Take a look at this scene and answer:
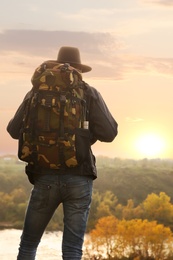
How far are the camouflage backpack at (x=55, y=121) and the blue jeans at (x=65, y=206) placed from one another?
0.39 feet

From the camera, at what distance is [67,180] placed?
357 centimetres

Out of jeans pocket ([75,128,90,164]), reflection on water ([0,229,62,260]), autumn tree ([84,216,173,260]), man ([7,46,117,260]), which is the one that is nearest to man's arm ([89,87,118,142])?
man ([7,46,117,260])

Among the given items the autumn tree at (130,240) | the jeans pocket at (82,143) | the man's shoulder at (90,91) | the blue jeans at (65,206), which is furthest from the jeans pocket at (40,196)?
the autumn tree at (130,240)

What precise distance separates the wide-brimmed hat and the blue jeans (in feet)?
2.54

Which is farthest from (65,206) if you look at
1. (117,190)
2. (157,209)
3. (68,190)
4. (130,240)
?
(117,190)

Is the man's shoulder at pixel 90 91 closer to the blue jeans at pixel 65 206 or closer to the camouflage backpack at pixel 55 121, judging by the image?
the camouflage backpack at pixel 55 121

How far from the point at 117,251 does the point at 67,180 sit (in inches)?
2114

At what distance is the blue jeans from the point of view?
11.8 feet

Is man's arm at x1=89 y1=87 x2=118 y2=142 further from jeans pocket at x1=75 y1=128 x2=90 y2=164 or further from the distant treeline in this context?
the distant treeline

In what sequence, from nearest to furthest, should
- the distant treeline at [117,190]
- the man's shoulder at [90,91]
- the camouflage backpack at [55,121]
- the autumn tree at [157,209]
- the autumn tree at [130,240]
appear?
the camouflage backpack at [55,121] → the man's shoulder at [90,91] → the autumn tree at [130,240] → the distant treeline at [117,190] → the autumn tree at [157,209]

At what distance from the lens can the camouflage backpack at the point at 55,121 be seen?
355 centimetres

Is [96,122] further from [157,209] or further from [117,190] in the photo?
[117,190]

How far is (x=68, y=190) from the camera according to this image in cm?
358

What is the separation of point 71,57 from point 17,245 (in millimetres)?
47427
